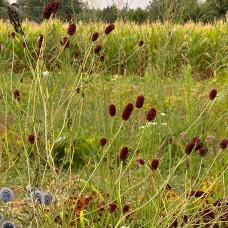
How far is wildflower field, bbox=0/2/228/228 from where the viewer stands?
176 centimetres

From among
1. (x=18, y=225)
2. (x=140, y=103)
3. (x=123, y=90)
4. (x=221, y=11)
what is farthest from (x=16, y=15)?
(x=221, y=11)

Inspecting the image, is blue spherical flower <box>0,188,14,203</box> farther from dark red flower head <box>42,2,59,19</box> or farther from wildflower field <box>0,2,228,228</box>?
dark red flower head <box>42,2,59,19</box>

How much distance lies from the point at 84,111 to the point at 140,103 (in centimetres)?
374

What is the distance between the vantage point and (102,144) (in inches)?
73.4

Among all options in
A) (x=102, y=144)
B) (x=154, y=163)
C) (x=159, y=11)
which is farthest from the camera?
(x=159, y=11)

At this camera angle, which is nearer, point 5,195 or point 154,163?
point 154,163

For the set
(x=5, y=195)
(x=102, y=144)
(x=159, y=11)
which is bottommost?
(x=5, y=195)

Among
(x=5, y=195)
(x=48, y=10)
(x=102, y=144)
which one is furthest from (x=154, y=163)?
(x=5, y=195)

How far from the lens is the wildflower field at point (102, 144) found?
176 centimetres

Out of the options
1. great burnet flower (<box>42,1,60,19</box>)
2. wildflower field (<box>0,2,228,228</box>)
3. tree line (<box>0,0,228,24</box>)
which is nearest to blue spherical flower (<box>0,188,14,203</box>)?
wildflower field (<box>0,2,228,228</box>)

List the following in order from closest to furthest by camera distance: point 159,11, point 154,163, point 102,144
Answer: point 154,163 < point 102,144 < point 159,11

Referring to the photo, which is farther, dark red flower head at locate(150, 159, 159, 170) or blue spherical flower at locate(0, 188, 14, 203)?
blue spherical flower at locate(0, 188, 14, 203)

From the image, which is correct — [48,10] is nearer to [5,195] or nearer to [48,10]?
[48,10]

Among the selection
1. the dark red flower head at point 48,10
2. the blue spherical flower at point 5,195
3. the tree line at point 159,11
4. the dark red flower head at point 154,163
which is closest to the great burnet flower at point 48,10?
the dark red flower head at point 48,10
